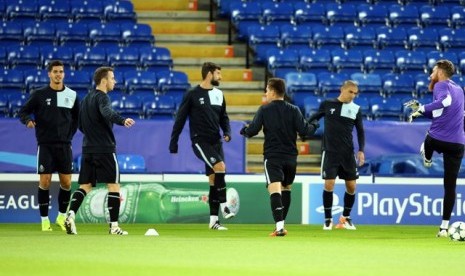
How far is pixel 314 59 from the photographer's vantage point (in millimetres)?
26609

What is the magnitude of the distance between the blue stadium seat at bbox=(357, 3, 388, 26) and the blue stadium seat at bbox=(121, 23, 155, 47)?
5.35 meters

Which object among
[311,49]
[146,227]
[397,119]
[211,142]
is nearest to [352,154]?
[211,142]

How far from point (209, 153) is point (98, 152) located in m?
2.18

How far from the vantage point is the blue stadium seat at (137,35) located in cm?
2642

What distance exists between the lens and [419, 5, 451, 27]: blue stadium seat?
95.6 feet

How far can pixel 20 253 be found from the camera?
38.1ft

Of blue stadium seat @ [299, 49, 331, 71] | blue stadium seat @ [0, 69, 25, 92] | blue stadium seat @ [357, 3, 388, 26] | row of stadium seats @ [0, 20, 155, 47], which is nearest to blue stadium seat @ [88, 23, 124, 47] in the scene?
row of stadium seats @ [0, 20, 155, 47]

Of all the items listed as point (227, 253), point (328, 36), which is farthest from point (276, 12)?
point (227, 253)

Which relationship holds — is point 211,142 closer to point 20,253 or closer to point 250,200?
point 250,200

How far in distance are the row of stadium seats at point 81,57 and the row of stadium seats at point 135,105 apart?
1.69m

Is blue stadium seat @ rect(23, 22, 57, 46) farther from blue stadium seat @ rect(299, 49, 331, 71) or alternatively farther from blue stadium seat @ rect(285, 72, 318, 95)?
blue stadium seat @ rect(299, 49, 331, 71)

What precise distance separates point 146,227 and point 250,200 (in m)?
2.44

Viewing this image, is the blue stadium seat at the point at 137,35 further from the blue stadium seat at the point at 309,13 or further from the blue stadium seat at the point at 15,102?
the blue stadium seat at the point at 15,102

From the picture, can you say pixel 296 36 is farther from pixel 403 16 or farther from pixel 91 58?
pixel 91 58
